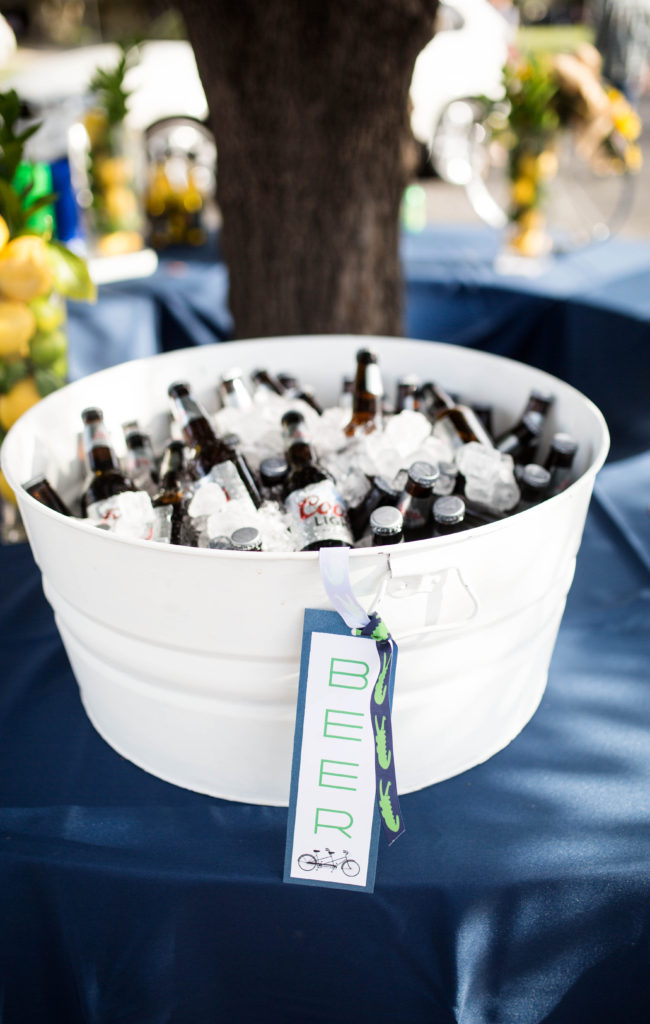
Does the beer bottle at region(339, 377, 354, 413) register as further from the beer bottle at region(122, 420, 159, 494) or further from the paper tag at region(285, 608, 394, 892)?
the paper tag at region(285, 608, 394, 892)

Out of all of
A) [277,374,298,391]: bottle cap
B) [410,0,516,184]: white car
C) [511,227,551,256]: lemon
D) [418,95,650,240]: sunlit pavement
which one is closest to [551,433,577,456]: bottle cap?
[277,374,298,391]: bottle cap

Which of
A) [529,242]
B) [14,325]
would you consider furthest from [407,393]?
[529,242]

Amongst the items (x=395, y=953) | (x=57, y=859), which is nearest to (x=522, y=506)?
(x=395, y=953)

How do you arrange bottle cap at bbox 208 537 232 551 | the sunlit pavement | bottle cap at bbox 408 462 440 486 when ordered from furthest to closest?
the sunlit pavement → bottle cap at bbox 408 462 440 486 → bottle cap at bbox 208 537 232 551

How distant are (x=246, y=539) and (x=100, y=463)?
47 cm

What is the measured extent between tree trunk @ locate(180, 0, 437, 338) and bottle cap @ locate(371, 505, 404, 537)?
1.25 metres

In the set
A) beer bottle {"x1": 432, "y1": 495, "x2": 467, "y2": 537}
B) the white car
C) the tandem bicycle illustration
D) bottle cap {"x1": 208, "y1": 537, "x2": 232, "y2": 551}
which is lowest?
the tandem bicycle illustration

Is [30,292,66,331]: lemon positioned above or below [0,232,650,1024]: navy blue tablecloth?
above

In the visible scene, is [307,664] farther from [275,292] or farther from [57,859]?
[275,292]

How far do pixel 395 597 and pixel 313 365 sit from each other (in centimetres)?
90

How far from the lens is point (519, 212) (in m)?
2.94

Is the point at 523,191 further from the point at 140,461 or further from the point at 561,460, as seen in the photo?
the point at 140,461

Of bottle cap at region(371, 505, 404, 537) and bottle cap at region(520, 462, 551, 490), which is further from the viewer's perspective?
bottle cap at region(520, 462, 551, 490)

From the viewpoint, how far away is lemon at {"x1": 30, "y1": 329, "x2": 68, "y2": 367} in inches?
55.4
